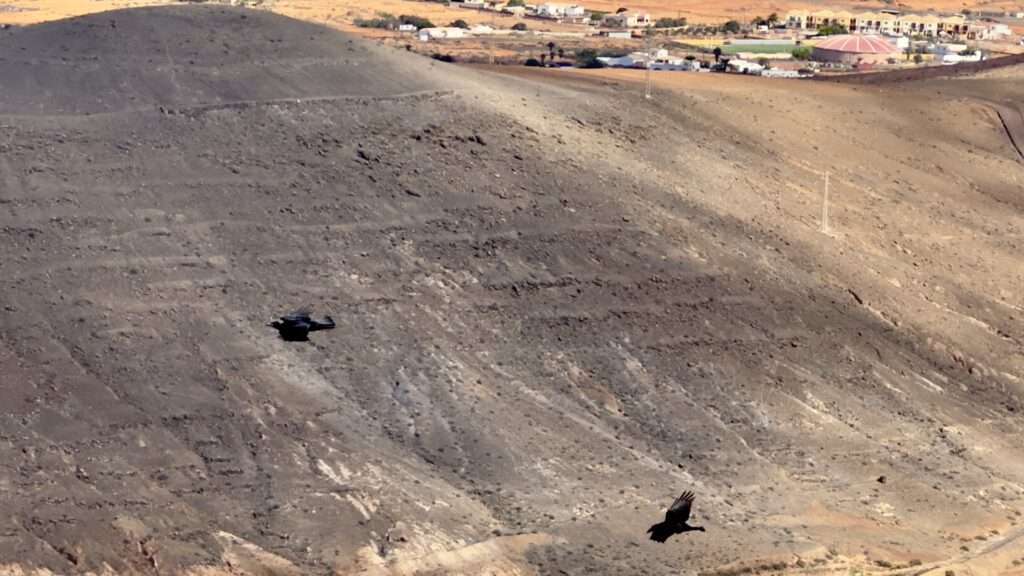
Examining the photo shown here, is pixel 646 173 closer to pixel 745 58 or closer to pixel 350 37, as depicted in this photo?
pixel 350 37

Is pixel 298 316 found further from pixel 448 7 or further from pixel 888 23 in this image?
pixel 448 7

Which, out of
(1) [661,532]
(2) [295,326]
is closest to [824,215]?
(1) [661,532]

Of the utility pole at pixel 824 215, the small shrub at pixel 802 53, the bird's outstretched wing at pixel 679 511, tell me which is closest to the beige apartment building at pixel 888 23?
the small shrub at pixel 802 53

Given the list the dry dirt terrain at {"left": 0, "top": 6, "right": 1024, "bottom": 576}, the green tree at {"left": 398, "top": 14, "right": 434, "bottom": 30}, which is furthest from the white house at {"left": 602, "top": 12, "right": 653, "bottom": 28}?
the dry dirt terrain at {"left": 0, "top": 6, "right": 1024, "bottom": 576}

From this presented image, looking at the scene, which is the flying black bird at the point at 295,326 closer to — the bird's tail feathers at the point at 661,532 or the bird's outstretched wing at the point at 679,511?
the bird's tail feathers at the point at 661,532

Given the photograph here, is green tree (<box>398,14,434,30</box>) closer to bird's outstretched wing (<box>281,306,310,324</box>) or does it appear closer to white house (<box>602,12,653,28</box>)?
white house (<box>602,12,653,28</box>)
